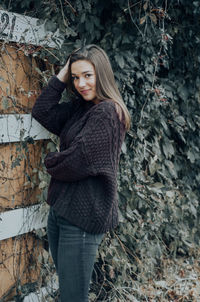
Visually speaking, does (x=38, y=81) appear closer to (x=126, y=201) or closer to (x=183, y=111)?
(x=126, y=201)

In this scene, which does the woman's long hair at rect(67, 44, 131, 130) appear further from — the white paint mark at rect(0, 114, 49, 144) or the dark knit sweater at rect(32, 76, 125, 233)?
the white paint mark at rect(0, 114, 49, 144)

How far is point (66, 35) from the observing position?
240 cm

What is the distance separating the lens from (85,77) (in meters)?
1.75

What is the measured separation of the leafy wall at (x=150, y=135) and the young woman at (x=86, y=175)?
62cm

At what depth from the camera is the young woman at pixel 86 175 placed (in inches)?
65.0

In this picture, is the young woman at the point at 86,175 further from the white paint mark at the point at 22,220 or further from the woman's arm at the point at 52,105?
the white paint mark at the point at 22,220

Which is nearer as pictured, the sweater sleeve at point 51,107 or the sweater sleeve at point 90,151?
the sweater sleeve at point 90,151

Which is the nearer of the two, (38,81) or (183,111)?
(38,81)

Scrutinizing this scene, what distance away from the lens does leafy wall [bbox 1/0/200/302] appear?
248 cm

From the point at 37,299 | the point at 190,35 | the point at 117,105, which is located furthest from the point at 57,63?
the point at 37,299

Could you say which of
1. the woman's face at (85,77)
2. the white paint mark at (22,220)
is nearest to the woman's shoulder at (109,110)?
the woman's face at (85,77)

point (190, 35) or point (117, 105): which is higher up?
point (190, 35)

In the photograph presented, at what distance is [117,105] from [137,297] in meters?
1.54

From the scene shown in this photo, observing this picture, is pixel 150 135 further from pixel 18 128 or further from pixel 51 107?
pixel 51 107
